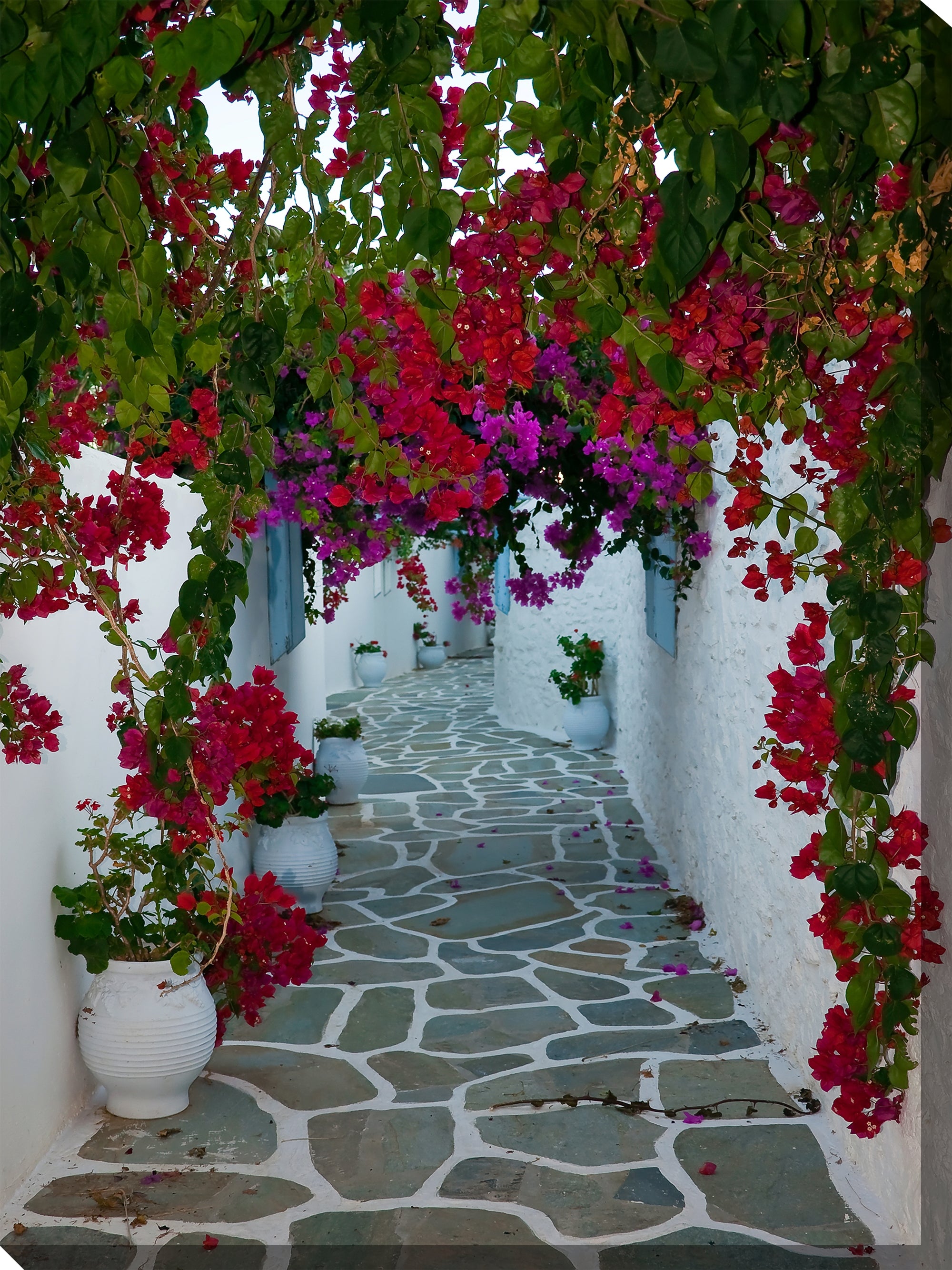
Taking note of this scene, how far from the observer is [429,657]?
15.2 meters

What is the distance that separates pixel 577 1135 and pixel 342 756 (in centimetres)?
381

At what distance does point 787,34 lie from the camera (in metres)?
0.84

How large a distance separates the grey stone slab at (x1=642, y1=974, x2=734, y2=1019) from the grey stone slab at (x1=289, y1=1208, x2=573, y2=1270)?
4.25 feet

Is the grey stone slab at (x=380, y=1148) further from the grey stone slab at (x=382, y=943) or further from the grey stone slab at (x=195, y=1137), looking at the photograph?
the grey stone slab at (x=382, y=943)

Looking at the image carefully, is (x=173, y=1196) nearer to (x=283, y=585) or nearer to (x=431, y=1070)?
(x=431, y=1070)

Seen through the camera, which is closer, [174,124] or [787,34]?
[787,34]

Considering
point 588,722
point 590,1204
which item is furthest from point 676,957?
point 588,722

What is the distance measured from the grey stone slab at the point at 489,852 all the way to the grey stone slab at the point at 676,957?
1.30 m

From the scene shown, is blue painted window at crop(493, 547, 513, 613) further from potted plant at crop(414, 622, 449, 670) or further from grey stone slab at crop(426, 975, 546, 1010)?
grey stone slab at crop(426, 975, 546, 1010)

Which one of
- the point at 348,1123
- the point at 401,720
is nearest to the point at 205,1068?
the point at 348,1123

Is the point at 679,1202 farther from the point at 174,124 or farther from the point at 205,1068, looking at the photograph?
the point at 174,124

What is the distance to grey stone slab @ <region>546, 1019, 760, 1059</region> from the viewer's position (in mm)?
3174

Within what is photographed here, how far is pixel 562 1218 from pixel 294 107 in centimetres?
221

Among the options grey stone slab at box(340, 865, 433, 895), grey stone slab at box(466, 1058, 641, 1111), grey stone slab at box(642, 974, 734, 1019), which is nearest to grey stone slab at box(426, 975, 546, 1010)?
grey stone slab at box(642, 974, 734, 1019)
